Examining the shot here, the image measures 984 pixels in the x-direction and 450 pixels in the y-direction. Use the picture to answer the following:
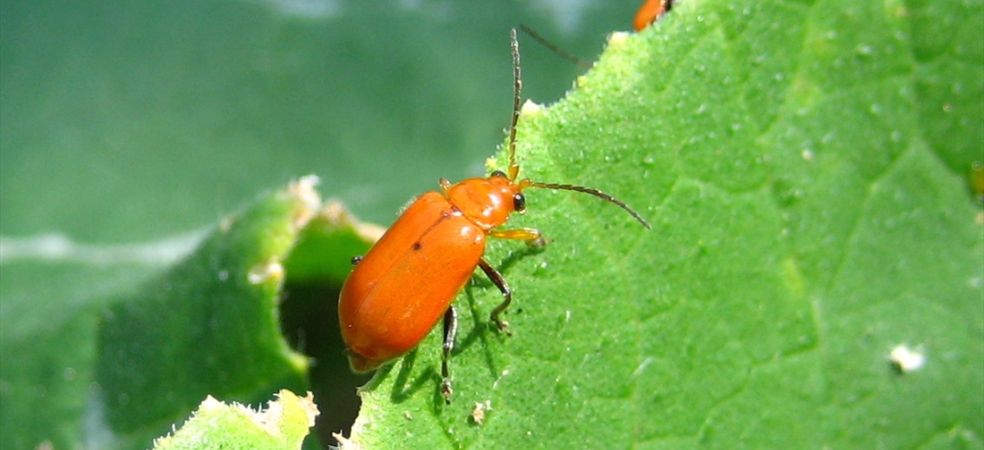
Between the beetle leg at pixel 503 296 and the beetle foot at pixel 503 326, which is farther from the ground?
the beetle leg at pixel 503 296

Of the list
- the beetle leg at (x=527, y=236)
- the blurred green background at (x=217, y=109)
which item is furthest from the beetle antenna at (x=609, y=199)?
the blurred green background at (x=217, y=109)

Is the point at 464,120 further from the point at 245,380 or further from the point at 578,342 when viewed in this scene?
the point at 578,342

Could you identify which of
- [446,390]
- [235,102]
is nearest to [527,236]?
[446,390]

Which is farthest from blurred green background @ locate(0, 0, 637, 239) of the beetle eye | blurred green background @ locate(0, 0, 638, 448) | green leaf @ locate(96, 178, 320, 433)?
the beetle eye

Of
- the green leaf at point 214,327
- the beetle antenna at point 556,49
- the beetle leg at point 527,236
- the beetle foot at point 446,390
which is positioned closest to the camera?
the beetle foot at point 446,390

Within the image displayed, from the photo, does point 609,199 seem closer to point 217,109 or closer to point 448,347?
point 448,347

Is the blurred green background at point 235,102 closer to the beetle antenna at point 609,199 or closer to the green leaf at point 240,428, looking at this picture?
the beetle antenna at point 609,199
